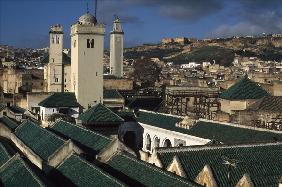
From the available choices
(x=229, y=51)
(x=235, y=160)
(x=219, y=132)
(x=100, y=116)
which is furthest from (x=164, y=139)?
(x=229, y=51)

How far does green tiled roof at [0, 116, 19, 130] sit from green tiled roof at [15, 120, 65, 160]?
168cm

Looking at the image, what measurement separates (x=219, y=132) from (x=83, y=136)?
8913 mm

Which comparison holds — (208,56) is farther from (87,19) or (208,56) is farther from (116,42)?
(87,19)

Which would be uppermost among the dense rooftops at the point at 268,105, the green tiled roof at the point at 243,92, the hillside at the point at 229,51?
the hillside at the point at 229,51

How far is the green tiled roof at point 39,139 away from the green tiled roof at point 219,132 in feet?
33.2

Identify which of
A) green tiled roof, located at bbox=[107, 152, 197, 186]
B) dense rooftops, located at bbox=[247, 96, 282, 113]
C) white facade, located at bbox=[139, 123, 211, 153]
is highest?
dense rooftops, located at bbox=[247, 96, 282, 113]

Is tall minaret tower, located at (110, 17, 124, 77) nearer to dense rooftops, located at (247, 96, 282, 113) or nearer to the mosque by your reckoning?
the mosque

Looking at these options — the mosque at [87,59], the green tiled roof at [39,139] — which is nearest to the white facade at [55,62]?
A: the mosque at [87,59]

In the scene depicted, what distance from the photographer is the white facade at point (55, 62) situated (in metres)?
51.4

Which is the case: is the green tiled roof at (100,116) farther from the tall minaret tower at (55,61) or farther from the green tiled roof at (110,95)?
the tall minaret tower at (55,61)

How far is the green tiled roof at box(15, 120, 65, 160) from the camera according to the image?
23055mm

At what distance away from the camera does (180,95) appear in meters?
47.5

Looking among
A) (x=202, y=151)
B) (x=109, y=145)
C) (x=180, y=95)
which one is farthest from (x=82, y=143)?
(x=180, y=95)

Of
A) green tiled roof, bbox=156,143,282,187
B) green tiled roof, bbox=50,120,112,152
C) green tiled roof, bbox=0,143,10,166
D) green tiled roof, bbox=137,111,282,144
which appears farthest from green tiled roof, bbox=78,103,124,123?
green tiled roof, bbox=156,143,282,187
